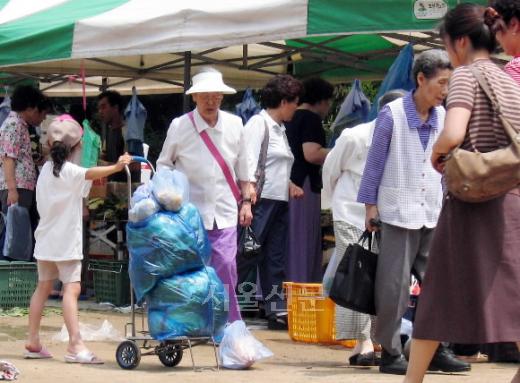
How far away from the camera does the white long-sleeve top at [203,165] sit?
7.57 meters

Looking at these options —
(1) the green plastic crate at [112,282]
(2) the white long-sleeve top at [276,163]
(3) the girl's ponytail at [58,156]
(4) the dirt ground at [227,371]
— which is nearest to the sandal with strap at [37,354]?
(4) the dirt ground at [227,371]

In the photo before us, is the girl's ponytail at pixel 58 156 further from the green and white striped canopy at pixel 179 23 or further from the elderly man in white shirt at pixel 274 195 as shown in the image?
the elderly man in white shirt at pixel 274 195

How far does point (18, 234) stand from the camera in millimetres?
11188

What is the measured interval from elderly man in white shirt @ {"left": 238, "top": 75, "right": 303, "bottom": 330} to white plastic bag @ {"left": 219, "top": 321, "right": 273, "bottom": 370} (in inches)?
82.6

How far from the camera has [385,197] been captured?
677cm

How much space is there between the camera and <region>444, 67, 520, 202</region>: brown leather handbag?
4691 mm

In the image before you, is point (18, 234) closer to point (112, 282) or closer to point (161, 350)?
point (112, 282)

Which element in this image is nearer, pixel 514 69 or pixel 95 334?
pixel 514 69

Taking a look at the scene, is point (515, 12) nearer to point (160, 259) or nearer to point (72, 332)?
point (160, 259)

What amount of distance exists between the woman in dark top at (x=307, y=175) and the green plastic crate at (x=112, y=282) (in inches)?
79.7

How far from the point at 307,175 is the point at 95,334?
2.18m

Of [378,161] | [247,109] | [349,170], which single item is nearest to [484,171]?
[378,161]

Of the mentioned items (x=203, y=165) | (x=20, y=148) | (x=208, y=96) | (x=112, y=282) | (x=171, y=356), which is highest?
(x=208, y=96)

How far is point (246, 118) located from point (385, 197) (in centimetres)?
454
